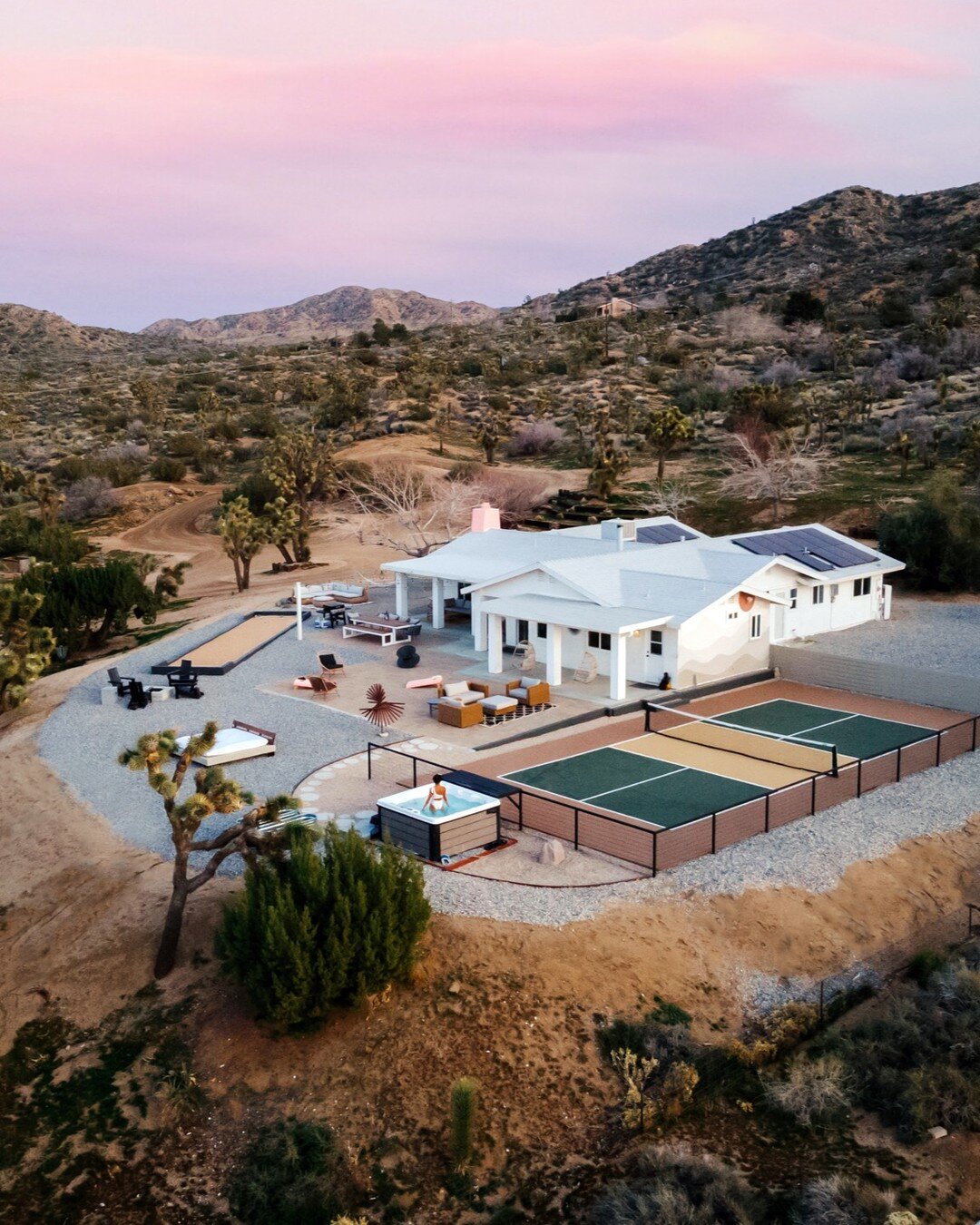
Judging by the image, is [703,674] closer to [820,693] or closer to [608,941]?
[820,693]

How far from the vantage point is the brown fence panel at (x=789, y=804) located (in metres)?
18.6

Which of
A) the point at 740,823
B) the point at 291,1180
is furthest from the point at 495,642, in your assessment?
the point at 291,1180

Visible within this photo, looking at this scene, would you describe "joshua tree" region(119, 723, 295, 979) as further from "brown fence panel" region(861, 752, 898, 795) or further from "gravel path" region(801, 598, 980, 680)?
"gravel path" region(801, 598, 980, 680)

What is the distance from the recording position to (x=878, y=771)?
2056cm

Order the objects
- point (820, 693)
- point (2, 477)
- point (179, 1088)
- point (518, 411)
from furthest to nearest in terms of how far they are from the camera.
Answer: point (518, 411), point (2, 477), point (820, 693), point (179, 1088)

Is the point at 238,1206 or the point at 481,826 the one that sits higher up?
the point at 481,826

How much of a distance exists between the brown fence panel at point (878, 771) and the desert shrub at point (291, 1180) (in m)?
12.2

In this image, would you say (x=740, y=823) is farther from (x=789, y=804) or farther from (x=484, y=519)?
(x=484, y=519)

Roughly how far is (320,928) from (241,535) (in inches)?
1190

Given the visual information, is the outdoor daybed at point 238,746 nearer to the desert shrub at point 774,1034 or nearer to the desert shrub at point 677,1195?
the desert shrub at point 774,1034

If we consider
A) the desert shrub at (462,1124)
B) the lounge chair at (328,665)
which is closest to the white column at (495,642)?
the lounge chair at (328,665)

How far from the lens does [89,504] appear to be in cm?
5872

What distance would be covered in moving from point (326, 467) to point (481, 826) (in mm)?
38748

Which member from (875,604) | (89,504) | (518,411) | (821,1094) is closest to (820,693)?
(875,604)
